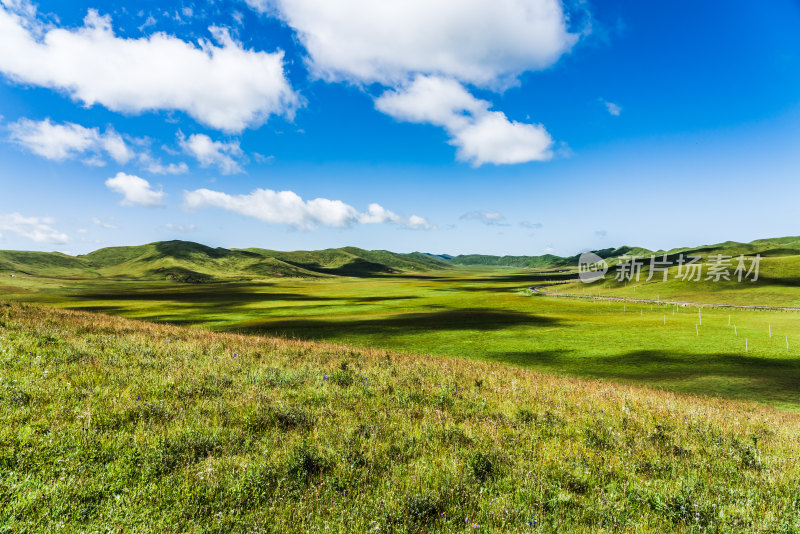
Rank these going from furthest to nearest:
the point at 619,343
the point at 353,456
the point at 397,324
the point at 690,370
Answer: the point at 397,324
the point at 619,343
the point at 690,370
the point at 353,456

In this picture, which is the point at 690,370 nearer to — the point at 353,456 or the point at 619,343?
the point at 619,343

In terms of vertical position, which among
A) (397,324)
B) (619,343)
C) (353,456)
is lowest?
(397,324)

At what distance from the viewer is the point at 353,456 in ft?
21.6

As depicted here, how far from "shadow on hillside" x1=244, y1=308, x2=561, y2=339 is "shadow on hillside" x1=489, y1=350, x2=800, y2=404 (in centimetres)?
1615

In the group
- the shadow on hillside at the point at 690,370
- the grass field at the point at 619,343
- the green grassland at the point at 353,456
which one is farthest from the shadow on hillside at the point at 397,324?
the green grassland at the point at 353,456

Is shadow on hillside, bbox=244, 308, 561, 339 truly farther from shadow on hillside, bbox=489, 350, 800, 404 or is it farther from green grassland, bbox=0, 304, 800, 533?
green grassland, bbox=0, 304, 800, 533

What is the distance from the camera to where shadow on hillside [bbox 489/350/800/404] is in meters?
20.7

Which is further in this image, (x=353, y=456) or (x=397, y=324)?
(x=397, y=324)

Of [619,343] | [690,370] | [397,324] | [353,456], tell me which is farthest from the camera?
[397,324]

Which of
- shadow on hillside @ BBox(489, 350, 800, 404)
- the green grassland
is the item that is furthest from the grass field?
the green grassland

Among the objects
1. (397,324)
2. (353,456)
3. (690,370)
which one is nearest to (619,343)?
(690,370)

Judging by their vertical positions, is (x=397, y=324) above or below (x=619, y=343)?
below

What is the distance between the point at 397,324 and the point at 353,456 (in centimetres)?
4255

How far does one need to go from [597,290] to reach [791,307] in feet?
158
